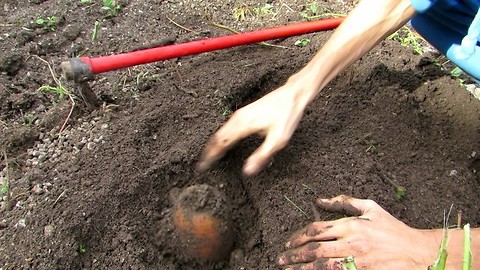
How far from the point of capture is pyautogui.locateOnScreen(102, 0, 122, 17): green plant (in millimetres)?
2546

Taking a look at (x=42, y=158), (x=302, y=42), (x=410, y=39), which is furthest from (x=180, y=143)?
(x=410, y=39)

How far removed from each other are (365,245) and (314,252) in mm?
154

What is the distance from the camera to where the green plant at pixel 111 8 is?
2.55 m

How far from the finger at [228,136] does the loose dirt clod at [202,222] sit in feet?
0.42

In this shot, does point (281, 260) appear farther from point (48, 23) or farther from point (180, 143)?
point (48, 23)

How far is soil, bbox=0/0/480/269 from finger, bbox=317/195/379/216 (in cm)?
4

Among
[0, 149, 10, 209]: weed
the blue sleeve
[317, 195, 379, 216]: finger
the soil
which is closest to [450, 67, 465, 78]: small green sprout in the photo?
the soil

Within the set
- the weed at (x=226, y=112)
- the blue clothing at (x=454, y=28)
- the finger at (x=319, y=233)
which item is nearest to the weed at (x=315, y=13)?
the blue clothing at (x=454, y=28)

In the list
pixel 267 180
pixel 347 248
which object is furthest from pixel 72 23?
pixel 347 248

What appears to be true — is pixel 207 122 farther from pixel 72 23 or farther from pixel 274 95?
pixel 72 23

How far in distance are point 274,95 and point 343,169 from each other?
1.59ft

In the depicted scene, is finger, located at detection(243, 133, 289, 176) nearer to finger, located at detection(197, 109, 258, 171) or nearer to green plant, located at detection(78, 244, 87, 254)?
finger, located at detection(197, 109, 258, 171)

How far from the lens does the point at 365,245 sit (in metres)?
1.52

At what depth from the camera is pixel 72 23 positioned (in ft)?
8.07
